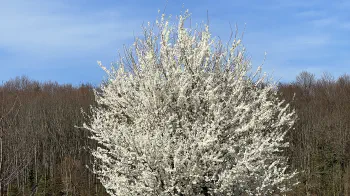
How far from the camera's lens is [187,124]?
36.8 feet

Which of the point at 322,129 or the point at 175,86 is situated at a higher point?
the point at 322,129

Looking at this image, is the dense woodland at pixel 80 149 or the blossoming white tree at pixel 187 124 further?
the dense woodland at pixel 80 149

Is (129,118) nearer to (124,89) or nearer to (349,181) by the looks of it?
(124,89)

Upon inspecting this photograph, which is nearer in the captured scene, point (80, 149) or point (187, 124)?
point (187, 124)

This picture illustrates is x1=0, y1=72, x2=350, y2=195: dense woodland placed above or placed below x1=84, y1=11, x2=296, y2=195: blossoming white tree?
above

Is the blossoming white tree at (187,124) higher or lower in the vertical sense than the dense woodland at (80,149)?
lower

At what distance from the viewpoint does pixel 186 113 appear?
38.5ft

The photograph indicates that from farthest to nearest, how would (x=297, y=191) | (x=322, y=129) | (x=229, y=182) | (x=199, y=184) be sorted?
1. (x=322, y=129)
2. (x=297, y=191)
3. (x=199, y=184)
4. (x=229, y=182)

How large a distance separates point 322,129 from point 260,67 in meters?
35.8

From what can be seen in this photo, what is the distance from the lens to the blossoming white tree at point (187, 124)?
10.9 m

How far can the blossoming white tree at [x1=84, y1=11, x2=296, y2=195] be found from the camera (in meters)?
10.9

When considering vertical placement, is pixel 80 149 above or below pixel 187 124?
above

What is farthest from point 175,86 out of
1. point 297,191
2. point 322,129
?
point 322,129

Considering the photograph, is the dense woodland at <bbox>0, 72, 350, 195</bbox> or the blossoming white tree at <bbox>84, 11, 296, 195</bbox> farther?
the dense woodland at <bbox>0, 72, 350, 195</bbox>
